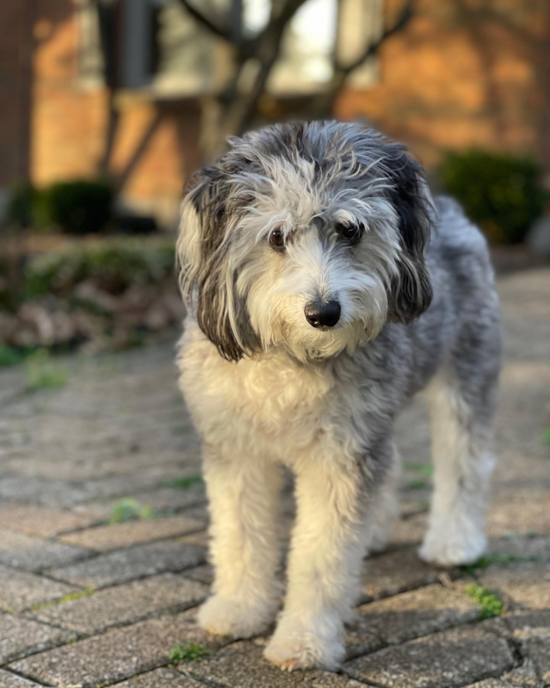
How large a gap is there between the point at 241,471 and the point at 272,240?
2.81 feet

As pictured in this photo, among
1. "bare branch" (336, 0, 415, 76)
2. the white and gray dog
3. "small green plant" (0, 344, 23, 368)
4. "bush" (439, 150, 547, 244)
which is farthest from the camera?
"bush" (439, 150, 547, 244)

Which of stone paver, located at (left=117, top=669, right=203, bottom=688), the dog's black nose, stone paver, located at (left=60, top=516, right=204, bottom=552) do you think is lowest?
stone paver, located at (left=60, top=516, right=204, bottom=552)

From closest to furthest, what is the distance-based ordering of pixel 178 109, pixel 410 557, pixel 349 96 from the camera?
pixel 410 557 → pixel 349 96 → pixel 178 109

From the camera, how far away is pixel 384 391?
125 inches

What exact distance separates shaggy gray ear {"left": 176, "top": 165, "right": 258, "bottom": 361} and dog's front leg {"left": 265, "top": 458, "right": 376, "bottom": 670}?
0.52 m

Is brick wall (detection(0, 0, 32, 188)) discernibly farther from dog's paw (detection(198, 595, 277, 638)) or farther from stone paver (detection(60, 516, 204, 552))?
dog's paw (detection(198, 595, 277, 638))

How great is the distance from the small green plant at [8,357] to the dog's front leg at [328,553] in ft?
16.3

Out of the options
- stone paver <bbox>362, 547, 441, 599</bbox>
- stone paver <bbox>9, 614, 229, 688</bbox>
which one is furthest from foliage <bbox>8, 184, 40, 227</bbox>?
stone paver <bbox>9, 614, 229, 688</bbox>

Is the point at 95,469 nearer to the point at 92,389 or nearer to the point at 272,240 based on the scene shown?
the point at 92,389

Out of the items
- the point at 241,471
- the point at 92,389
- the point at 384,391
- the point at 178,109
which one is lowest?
the point at 92,389

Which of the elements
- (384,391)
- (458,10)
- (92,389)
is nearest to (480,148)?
(458,10)

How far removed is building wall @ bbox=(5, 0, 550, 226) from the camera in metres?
12.4

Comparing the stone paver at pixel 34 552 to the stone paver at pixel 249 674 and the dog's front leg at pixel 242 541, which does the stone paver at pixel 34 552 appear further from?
the stone paver at pixel 249 674

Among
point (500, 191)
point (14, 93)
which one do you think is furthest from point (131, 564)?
point (14, 93)
